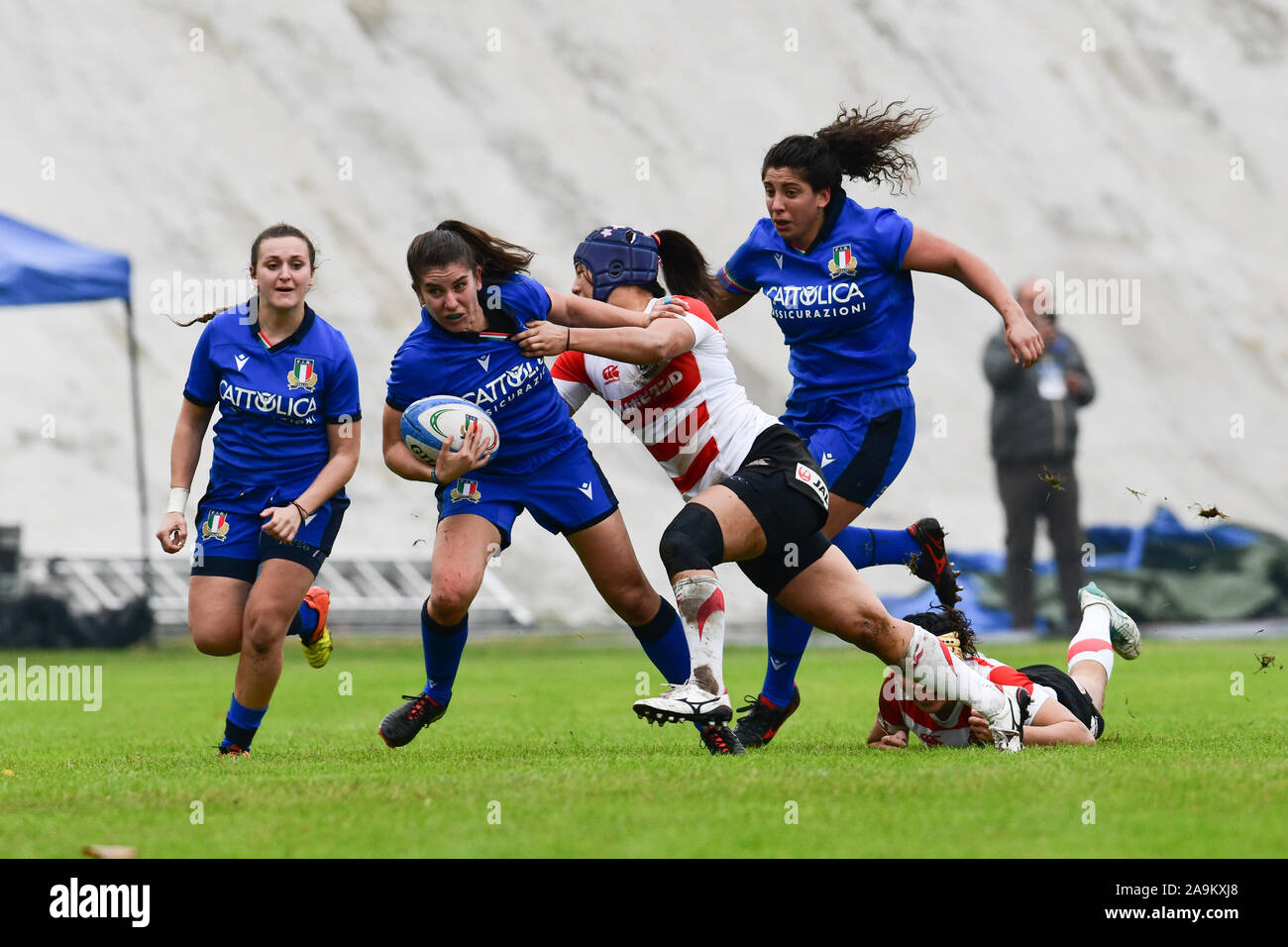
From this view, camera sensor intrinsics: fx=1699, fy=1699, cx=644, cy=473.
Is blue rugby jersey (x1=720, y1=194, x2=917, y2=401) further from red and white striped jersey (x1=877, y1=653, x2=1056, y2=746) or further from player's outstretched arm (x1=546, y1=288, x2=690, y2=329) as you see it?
red and white striped jersey (x1=877, y1=653, x2=1056, y2=746)

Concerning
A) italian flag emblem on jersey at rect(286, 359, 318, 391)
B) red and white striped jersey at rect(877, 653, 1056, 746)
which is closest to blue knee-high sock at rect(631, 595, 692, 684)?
red and white striped jersey at rect(877, 653, 1056, 746)

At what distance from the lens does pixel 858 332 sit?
6664mm

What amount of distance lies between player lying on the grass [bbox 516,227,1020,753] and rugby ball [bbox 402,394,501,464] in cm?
38

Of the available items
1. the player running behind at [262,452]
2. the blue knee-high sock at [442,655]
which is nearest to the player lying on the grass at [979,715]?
the blue knee-high sock at [442,655]

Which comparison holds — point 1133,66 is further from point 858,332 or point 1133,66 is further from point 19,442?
point 858,332

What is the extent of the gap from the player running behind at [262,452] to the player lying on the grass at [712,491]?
3.24 feet

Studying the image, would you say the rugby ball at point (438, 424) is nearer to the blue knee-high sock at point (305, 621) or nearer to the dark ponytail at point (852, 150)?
the blue knee-high sock at point (305, 621)

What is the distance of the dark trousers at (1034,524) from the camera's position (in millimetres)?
14625

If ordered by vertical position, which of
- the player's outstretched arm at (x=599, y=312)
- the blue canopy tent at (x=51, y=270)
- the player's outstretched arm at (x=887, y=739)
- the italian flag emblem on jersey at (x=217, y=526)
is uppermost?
the blue canopy tent at (x=51, y=270)

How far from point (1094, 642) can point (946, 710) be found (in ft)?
3.65

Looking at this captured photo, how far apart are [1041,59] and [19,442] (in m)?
15.9

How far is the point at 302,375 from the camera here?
249 inches

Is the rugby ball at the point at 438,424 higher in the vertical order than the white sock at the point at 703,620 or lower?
higher
